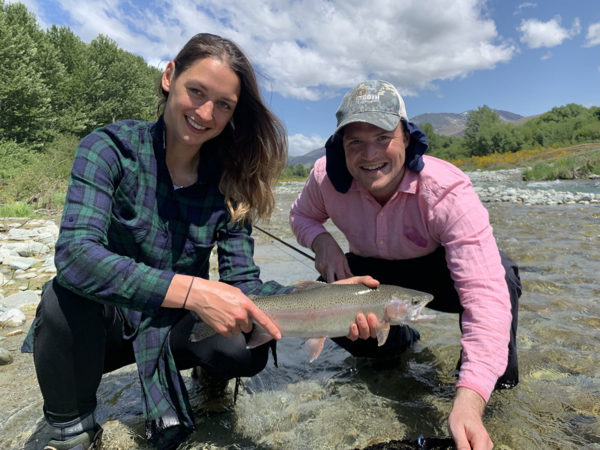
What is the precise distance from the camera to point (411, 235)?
294cm

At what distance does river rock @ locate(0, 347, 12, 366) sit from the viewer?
10.2ft

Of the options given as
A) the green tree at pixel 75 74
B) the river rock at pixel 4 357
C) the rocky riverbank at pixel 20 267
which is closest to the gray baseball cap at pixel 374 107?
the river rock at pixel 4 357

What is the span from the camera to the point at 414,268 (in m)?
3.15

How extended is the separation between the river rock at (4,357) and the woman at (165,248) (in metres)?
1.26

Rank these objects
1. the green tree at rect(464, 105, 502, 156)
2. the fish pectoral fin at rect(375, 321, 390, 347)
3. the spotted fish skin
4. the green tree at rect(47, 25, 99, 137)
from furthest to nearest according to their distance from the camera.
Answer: the green tree at rect(464, 105, 502, 156), the green tree at rect(47, 25, 99, 137), the fish pectoral fin at rect(375, 321, 390, 347), the spotted fish skin

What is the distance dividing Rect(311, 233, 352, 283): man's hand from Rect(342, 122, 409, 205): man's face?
696 mm

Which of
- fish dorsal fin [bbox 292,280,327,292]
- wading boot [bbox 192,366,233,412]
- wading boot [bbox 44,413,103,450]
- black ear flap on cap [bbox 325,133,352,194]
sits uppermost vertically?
black ear flap on cap [bbox 325,133,352,194]

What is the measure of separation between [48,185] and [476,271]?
49.1 ft

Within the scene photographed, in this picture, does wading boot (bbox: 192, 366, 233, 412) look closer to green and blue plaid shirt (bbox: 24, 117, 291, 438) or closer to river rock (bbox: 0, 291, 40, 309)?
green and blue plaid shirt (bbox: 24, 117, 291, 438)

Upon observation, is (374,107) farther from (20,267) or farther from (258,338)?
(20,267)

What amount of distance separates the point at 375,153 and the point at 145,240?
1520 mm

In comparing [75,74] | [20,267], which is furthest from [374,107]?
[75,74]

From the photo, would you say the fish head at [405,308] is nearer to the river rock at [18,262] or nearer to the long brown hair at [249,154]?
the long brown hair at [249,154]

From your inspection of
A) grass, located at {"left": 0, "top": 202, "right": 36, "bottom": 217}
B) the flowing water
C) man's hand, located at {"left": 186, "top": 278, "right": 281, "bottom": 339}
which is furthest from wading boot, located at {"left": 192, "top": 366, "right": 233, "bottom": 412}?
grass, located at {"left": 0, "top": 202, "right": 36, "bottom": 217}
